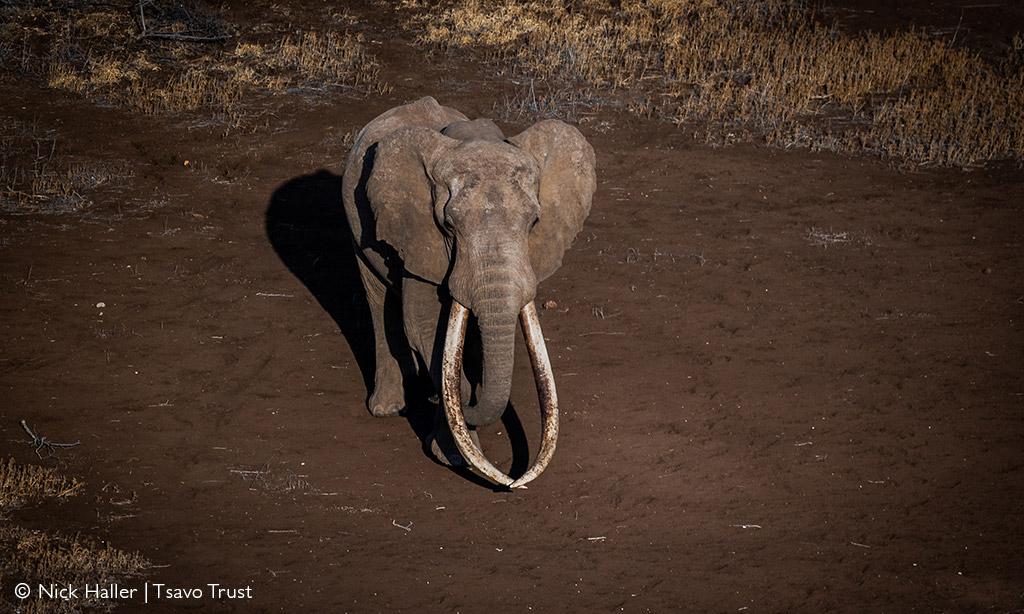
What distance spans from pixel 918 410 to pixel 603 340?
255 centimetres

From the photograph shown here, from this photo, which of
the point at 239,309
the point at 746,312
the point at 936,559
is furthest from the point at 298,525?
the point at 746,312

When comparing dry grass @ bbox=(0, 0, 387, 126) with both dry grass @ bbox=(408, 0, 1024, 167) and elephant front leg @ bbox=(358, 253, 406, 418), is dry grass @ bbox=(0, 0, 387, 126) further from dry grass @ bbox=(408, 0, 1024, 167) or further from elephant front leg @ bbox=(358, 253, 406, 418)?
elephant front leg @ bbox=(358, 253, 406, 418)

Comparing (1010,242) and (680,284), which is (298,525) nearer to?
(680,284)

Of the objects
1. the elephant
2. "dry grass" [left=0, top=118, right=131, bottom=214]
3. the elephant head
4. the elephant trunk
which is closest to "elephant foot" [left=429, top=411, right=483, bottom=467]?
the elephant

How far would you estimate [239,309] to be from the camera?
9070 mm

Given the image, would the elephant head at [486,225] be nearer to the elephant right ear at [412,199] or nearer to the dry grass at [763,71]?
the elephant right ear at [412,199]

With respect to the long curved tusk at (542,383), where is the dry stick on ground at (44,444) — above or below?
below

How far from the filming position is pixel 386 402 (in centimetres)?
764

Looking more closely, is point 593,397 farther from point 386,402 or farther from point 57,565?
point 57,565

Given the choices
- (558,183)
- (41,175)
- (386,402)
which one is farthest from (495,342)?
(41,175)

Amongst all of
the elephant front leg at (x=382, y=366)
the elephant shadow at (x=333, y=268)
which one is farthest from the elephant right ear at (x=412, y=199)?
the elephant shadow at (x=333, y=268)

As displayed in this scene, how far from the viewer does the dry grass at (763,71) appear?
13258 mm

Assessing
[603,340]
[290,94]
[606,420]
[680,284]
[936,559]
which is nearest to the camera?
[936,559]

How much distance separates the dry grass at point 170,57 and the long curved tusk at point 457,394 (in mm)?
7669
